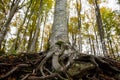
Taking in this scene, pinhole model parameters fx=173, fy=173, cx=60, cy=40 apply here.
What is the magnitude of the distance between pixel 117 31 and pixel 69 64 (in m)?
17.0

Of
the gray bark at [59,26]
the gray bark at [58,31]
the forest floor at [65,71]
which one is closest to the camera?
the forest floor at [65,71]

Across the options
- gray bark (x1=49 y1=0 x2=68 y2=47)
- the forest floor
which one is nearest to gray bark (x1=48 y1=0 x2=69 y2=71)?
gray bark (x1=49 y1=0 x2=68 y2=47)

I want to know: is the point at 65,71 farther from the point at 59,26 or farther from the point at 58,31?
the point at 59,26

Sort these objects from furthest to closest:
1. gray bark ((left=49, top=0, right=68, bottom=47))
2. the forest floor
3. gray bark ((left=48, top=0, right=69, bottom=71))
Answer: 1. gray bark ((left=49, top=0, right=68, bottom=47))
2. gray bark ((left=48, top=0, right=69, bottom=71))
3. the forest floor

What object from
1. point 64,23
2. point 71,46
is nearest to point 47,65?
point 71,46

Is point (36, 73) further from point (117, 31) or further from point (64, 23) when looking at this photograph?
point (117, 31)

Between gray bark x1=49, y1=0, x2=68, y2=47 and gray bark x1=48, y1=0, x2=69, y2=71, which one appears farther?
gray bark x1=49, y1=0, x2=68, y2=47

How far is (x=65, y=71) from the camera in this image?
→ 9.05ft

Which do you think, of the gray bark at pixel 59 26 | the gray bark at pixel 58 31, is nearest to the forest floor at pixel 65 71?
the gray bark at pixel 58 31

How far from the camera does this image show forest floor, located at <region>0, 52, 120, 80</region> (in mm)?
2776

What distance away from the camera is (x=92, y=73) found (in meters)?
3.11

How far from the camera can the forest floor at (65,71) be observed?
2.78 meters

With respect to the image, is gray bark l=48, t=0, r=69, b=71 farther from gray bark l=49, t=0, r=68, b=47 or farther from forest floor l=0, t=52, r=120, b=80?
forest floor l=0, t=52, r=120, b=80

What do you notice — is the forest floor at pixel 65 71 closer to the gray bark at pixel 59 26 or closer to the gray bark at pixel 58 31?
the gray bark at pixel 58 31
